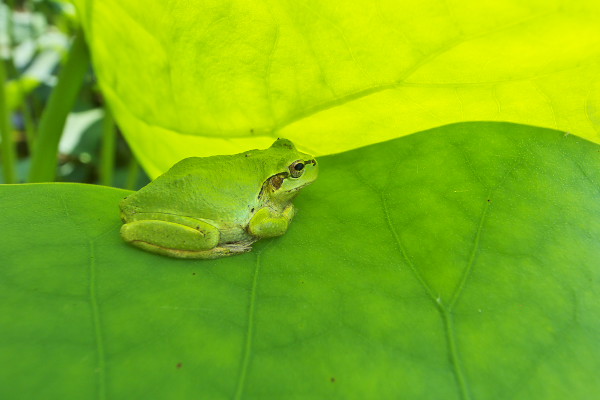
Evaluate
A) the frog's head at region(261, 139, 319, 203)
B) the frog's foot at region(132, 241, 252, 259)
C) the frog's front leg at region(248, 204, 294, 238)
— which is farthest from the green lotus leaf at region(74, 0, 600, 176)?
the frog's foot at region(132, 241, 252, 259)

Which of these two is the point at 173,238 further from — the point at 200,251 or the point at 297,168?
the point at 297,168

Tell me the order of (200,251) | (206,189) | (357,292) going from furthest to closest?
(206,189)
(200,251)
(357,292)

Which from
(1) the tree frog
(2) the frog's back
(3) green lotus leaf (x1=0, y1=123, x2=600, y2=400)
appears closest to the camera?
(3) green lotus leaf (x1=0, y1=123, x2=600, y2=400)

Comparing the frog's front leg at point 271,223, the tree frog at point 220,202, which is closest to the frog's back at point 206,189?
the tree frog at point 220,202

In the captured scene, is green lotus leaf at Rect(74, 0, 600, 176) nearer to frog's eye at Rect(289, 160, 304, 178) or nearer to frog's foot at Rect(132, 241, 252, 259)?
frog's eye at Rect(289, 160, 304, 178)

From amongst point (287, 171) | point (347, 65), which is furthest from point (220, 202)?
point (347, 65)

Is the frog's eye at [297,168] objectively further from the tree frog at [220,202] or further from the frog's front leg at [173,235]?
the frog's front leg at [173,235]
